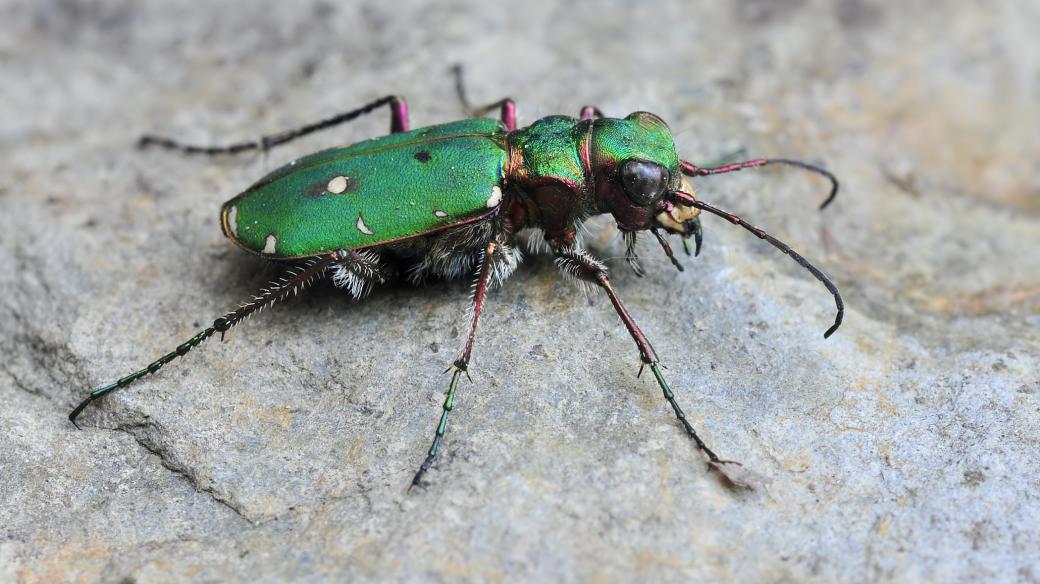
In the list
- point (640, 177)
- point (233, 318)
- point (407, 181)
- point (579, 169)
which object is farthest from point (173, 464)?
point (640, 177)

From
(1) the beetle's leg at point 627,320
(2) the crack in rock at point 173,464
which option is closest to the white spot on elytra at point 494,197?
(1) the beetle's leg at point 627,320

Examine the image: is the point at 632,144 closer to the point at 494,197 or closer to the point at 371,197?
the point at 494,197

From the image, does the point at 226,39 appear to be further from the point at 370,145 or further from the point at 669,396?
the point at 669,396

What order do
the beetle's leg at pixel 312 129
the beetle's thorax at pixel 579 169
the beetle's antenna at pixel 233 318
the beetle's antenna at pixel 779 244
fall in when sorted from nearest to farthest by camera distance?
the beetle's antenna at pixel 779 244 → the beetle's antenna at pixel 233 318 → the beetle's thorax at pixel 579 169 → the beetle's leg at pixel 312 129

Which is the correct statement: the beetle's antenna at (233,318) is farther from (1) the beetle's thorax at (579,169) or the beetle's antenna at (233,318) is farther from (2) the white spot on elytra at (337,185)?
(1) the beetle's thorax at (579,169)

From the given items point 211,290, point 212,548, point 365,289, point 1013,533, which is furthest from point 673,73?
point 212,548

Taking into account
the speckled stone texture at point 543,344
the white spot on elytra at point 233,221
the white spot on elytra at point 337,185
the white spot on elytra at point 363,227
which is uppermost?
the white spot on elytra at point 337,185
